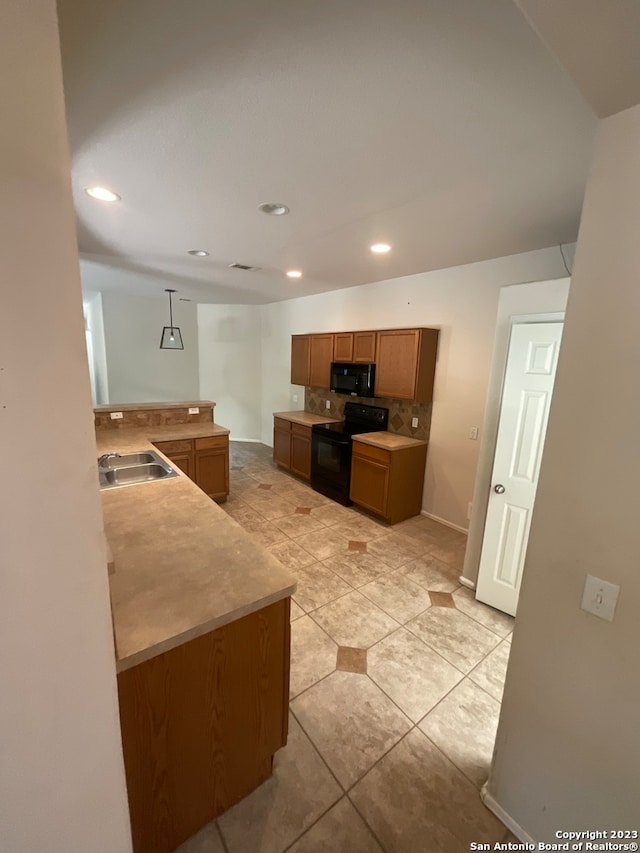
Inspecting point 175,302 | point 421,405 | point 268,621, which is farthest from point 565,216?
point 175,302

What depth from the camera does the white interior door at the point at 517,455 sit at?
2041mm

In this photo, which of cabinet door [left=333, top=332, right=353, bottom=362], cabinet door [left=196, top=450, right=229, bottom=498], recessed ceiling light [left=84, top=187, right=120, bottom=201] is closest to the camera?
recessed ceiling light [left=84, top=187, right=120, bottom=201]

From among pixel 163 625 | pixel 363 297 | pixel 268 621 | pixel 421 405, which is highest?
pixel 363 297

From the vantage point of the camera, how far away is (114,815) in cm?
77

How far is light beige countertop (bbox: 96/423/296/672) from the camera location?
1.05m

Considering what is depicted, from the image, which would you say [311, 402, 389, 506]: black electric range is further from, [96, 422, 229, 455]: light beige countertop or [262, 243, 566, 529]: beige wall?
[96, 422, 229, 455]: light beige countertop

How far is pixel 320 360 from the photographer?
181 inches

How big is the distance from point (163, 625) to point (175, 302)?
19.5 ft

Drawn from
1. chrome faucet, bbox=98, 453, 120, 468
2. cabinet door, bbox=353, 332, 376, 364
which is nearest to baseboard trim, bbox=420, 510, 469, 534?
cabinet door, bbox=353, 332, 376, 364

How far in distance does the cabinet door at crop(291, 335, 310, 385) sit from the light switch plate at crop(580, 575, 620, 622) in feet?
13.4

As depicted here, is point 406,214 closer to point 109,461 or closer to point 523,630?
point 523,630

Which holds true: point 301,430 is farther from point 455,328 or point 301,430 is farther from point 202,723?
point 202,723

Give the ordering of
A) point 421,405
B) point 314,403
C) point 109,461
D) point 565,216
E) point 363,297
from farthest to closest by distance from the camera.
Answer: point 314,403 → point 363,297 → point 421,405 → point 109,461 → point 565,216

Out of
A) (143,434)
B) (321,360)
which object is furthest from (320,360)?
(143,434)
